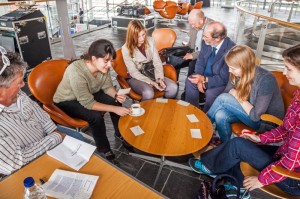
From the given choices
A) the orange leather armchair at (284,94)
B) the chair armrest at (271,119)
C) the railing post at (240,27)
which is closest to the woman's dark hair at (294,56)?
the chair armrest at (271,119)

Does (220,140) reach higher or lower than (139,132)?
lower

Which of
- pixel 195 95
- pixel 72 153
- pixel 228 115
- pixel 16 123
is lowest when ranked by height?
pixel 195 95

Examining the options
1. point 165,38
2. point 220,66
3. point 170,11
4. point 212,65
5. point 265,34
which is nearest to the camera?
point 220,66

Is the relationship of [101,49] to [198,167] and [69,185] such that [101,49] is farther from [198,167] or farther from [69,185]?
[198,167]

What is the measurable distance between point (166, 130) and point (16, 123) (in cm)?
109

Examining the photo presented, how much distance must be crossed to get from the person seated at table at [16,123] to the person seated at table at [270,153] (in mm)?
1215

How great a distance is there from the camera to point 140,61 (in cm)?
293

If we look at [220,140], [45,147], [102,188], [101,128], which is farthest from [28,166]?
[220,140]

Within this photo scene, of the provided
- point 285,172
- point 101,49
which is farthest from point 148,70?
point 285,172

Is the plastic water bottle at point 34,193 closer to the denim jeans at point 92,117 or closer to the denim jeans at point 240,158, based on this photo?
the denim jeans at point 92,117

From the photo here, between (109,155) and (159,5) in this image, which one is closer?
(109,155)

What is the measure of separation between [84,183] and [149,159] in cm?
125

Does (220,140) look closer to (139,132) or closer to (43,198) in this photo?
(139,132)

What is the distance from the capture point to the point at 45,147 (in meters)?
1.32
